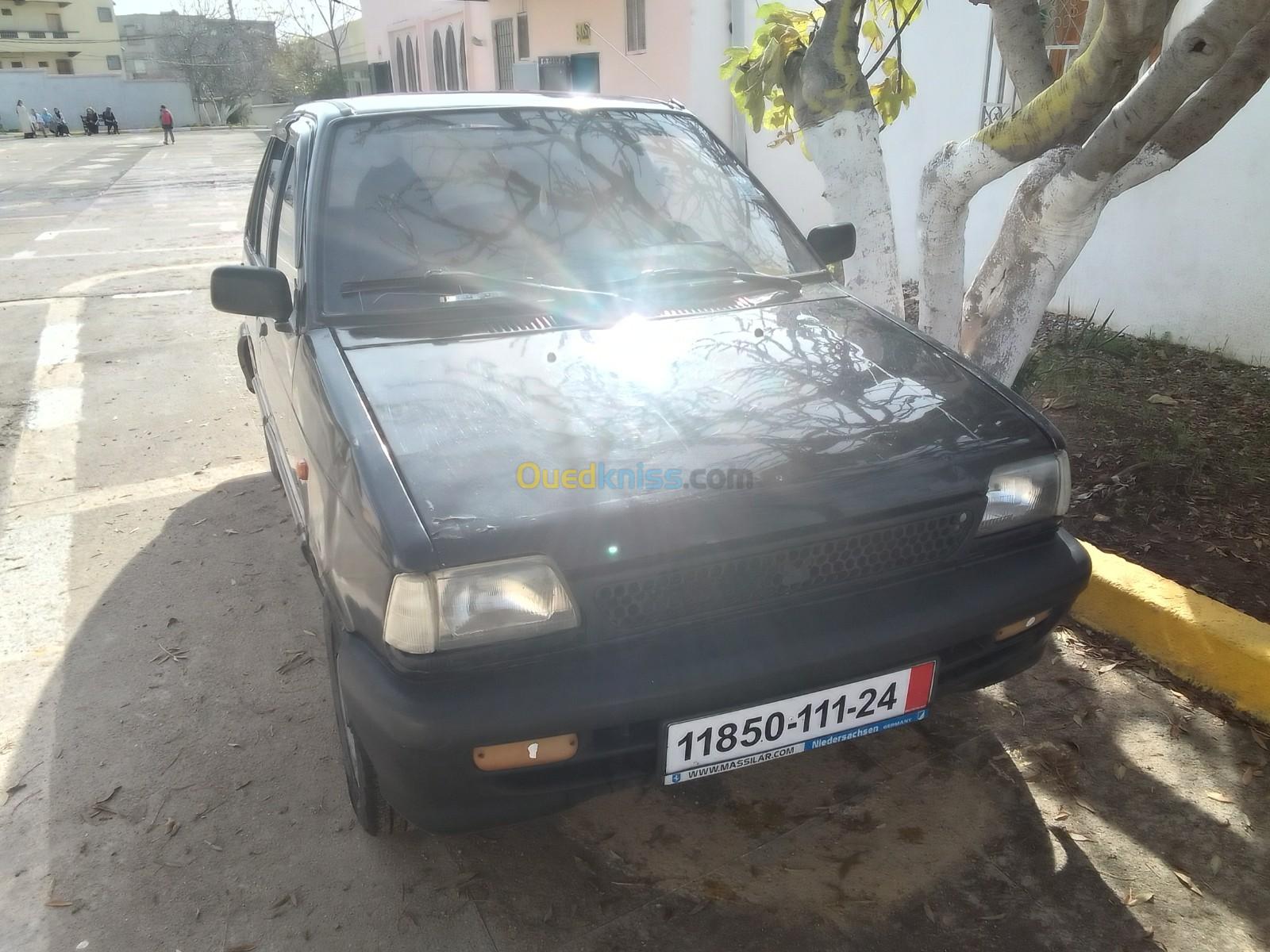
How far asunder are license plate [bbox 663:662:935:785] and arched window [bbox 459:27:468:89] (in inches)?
830

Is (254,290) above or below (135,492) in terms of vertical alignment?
above

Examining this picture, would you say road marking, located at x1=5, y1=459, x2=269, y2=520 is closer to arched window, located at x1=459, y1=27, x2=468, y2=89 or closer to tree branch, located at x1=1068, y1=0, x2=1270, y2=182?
tree branch, located at x1=1068, y1=0, x2=1270, y2=182

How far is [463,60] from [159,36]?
2144 inches

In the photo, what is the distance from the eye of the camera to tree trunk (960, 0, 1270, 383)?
3.10 meters

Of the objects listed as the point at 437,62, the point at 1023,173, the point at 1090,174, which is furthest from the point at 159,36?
the point at 1090,174

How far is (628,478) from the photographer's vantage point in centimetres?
197

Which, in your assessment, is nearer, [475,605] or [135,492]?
[475,605]

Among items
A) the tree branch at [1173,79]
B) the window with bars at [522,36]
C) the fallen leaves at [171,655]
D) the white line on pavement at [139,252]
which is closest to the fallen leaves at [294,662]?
the fallen leaves at [171,655]

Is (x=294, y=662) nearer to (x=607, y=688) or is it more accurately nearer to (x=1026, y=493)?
(x=607, y=688)

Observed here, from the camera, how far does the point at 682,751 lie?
1971mm

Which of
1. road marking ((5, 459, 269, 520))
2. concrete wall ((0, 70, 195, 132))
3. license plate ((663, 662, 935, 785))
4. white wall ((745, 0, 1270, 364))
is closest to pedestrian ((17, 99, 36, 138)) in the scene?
concrete wall ((0, 70, 195, 132))

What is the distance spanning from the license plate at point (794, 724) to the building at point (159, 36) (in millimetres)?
67350

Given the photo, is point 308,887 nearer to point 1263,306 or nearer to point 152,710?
point 152,710

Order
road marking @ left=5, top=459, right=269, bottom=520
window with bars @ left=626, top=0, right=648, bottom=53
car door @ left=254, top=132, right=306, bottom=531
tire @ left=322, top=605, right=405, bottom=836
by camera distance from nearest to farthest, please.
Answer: tire @ left=322, top=605, right=405, bottom=836
car door @ left=254, top=132, right=306, bottom=531
road marking @ left=5, top=459, right=269, bottom=520
window with bars @ left=626, top=0, right=648, bottom=53
